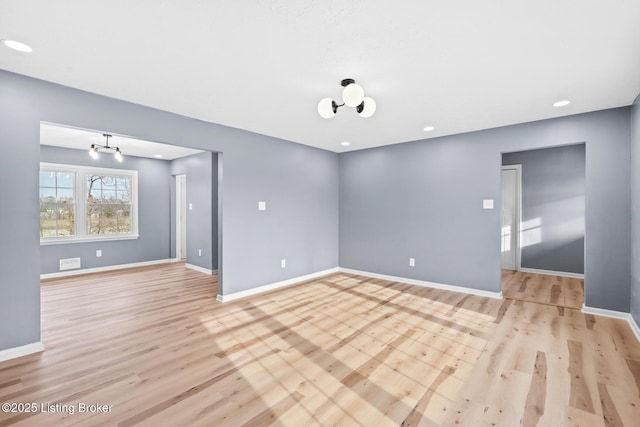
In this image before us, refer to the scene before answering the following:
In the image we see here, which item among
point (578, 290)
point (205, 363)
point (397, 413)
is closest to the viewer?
point (397, 413)

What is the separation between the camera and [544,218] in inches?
218

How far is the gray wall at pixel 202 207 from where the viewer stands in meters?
5.76

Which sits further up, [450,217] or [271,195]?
[271,195]

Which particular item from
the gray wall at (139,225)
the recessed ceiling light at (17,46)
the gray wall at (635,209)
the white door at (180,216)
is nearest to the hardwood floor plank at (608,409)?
the gray wall at (635,209)

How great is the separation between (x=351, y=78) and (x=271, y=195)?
253 cm

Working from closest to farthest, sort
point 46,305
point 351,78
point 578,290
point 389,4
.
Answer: point 389,4
point 351,78
point 46,305
point 578,290

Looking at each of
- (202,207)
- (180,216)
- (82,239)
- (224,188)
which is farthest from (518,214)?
(82,239)

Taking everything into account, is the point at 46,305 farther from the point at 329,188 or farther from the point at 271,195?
the point at 329,188

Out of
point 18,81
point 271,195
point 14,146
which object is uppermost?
point 18,81

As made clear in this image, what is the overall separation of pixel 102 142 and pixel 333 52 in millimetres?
5248

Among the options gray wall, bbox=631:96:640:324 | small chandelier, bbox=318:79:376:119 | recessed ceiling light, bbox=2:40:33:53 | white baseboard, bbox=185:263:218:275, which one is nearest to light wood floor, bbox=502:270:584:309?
gray wall, bbox=631:96:640:324

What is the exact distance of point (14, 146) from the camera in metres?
2.52

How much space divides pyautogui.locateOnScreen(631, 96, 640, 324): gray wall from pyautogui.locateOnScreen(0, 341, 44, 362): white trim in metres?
5.77

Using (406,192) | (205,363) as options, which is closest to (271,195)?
(406,192)
